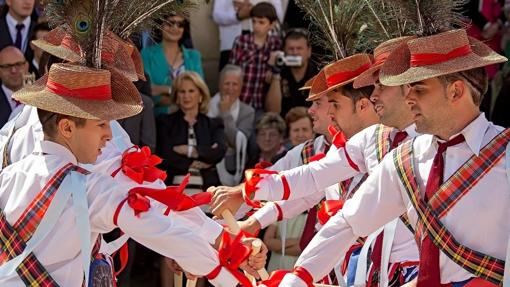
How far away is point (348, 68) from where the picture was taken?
678 centimetres

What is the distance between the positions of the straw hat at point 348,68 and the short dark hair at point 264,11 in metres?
4.27

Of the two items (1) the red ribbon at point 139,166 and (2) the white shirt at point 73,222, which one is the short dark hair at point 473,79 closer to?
(2) the white shirt at point 73,222

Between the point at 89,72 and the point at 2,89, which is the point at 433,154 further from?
the point at 2,89

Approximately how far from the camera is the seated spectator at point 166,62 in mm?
10406

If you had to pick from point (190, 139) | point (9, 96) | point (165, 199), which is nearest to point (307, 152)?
point (165, 199)

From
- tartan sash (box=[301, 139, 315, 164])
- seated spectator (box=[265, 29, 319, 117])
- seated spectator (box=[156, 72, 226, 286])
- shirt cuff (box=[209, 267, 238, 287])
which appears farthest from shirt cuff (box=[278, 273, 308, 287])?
seated spectator (box=[265, 29, 319, 117])

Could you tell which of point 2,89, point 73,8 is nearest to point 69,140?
point 73,8

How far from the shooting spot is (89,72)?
511cm

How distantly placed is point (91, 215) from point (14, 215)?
35 centimetres

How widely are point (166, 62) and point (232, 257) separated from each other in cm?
533

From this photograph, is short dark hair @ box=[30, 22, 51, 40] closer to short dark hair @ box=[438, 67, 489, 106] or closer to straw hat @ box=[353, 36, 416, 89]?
straw hat @ box=[353, 36, 416, 89]

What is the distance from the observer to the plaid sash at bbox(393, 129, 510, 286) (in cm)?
480

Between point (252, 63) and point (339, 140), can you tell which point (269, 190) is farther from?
point (252, 63)

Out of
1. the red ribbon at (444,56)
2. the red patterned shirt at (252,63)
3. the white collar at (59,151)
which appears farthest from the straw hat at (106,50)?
the red patterned shirt at (252,63)
